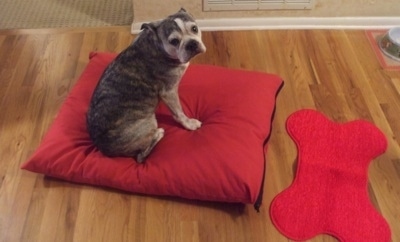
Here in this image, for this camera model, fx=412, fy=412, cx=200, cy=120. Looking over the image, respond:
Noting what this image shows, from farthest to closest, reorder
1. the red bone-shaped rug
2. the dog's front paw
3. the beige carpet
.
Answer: the beige carpet, the dog's front paw, the red bone-shaped rug

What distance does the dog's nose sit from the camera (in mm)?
1606

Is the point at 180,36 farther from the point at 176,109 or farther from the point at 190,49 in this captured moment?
the point at 176,109

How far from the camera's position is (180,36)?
1619 mm

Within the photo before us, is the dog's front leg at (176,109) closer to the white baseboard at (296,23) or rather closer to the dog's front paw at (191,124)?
the dog's front paw at (191,124)

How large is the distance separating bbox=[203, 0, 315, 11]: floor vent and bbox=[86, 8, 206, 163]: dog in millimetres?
976

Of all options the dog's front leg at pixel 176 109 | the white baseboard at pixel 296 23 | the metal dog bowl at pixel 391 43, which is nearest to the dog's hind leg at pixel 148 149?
the dog's front leg at pixel 176 109

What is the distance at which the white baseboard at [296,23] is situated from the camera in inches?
109

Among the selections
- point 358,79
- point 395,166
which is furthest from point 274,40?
point 395,166

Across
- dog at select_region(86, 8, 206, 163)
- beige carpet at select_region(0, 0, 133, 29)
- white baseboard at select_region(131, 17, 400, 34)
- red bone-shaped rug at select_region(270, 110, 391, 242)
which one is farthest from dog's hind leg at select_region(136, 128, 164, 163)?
beige carpet at select_region(0, 0, 133, 29)

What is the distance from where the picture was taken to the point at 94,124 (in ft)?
5.83

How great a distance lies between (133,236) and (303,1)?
186 centimetres

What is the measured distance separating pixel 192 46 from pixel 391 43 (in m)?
1.55

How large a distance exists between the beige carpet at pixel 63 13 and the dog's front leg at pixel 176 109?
1.23m

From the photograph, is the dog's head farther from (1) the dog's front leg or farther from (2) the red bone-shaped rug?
(2) the red bone-shaped rug
